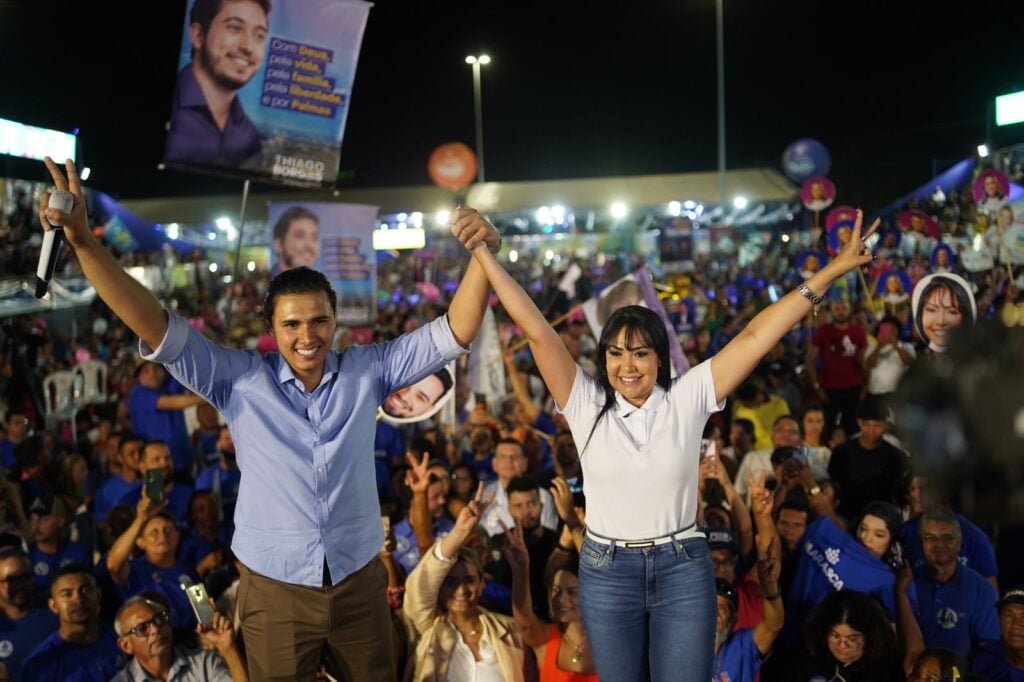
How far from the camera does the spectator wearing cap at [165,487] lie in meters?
6.83

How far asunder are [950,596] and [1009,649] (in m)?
0.51

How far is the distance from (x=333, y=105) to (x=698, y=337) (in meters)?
6.66

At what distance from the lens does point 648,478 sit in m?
3.12

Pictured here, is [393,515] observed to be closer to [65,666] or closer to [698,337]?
[65,666]

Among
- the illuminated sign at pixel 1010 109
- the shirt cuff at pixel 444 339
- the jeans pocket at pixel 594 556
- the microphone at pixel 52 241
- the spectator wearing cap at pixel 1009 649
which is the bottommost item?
the spectator wearing cap at pixel 1009 649

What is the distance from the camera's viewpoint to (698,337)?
13602 millimetres

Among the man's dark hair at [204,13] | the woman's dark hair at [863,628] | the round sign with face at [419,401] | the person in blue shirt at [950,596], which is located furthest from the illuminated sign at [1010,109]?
the woman's dark hair at [863,628]

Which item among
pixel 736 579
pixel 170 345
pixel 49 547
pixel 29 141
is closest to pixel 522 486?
pixel 736 579

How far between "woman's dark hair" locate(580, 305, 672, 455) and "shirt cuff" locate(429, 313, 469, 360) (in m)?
0.46

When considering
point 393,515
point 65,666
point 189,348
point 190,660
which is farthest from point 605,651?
point 393,515

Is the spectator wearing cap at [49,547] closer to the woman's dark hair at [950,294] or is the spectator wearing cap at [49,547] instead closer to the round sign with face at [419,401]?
the round sign with face at [419,401]

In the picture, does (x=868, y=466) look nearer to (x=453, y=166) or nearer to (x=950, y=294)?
(x=950, y=294)

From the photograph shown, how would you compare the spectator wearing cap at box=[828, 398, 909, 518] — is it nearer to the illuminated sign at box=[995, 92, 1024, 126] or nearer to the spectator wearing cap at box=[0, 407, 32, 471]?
the spectator wearing cap at box=[0, 407, 32, 471]

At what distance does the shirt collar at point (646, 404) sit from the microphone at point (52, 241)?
1.69 meters
